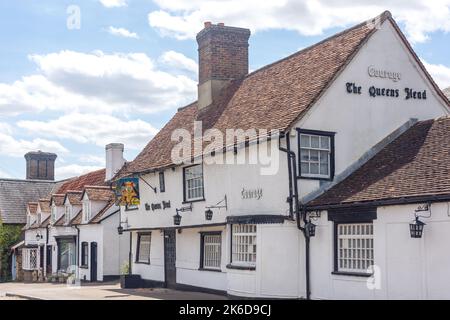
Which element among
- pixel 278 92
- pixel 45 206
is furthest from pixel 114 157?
pixel 278 92

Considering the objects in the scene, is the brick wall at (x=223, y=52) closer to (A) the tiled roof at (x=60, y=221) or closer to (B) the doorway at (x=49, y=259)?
(A) the tiled roof at (x=60, y=221)

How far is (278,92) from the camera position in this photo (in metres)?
23.0

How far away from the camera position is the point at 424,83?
22.4 m

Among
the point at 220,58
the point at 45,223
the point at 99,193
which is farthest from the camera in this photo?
the point at 45,223

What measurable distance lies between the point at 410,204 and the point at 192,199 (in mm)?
10023

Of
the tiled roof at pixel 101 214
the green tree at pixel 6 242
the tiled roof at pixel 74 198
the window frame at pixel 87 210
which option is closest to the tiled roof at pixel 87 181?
the tiled roof at pixel 74 198

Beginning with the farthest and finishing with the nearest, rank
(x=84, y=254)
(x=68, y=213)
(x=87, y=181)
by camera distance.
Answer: (x=87, y=181), (x=68, y=213), (x=84, y=254)

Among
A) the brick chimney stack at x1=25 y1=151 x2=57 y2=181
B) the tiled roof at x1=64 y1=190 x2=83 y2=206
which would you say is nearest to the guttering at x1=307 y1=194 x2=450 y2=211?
the tiled roof at x1=64 y1=190 x2=83 y2=206

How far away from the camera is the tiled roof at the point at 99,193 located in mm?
36594

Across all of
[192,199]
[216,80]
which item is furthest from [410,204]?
[216,80]

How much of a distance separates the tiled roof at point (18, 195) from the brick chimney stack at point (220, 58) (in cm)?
2827

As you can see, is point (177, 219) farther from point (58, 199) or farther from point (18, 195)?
point (18, 195)

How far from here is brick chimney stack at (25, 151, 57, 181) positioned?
60.1 metres

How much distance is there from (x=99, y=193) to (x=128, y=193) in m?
8.82
